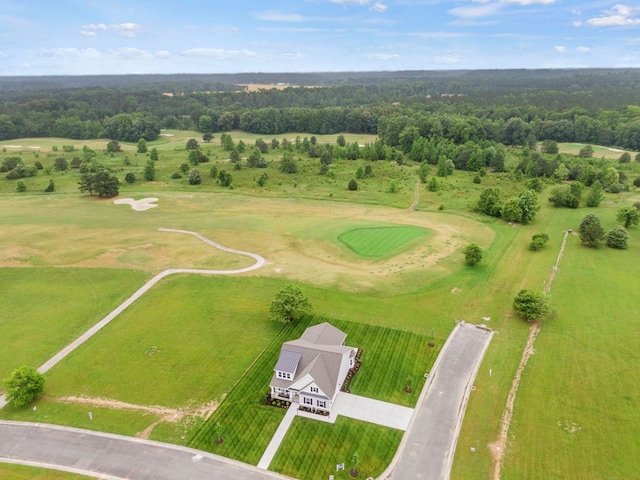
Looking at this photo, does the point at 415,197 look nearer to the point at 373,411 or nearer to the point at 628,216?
the point at 628,216

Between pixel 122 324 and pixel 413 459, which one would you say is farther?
pixel 122 324

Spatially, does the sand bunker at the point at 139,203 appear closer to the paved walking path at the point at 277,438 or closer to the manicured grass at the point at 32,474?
the manicured grass at the point at 32,474

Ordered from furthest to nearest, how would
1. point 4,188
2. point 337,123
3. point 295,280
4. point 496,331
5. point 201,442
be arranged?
point 337,123
point 4,188
point 295,280
point 496,331
point 201,442

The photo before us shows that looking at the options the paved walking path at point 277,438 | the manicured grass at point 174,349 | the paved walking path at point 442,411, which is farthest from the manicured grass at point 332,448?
the manicured grass at point 174,349

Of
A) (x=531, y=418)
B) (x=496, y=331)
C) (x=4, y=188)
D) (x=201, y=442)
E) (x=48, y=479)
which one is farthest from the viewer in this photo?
(x=4, y=188)

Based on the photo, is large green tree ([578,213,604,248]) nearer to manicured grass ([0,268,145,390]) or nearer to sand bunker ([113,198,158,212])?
manicured grass ([0,268,145,390])

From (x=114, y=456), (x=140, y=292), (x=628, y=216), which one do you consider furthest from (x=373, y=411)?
(x=628, y=216)

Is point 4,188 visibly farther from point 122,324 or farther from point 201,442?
point 201,442

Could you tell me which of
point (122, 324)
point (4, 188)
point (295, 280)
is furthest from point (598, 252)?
point (4, 188)
